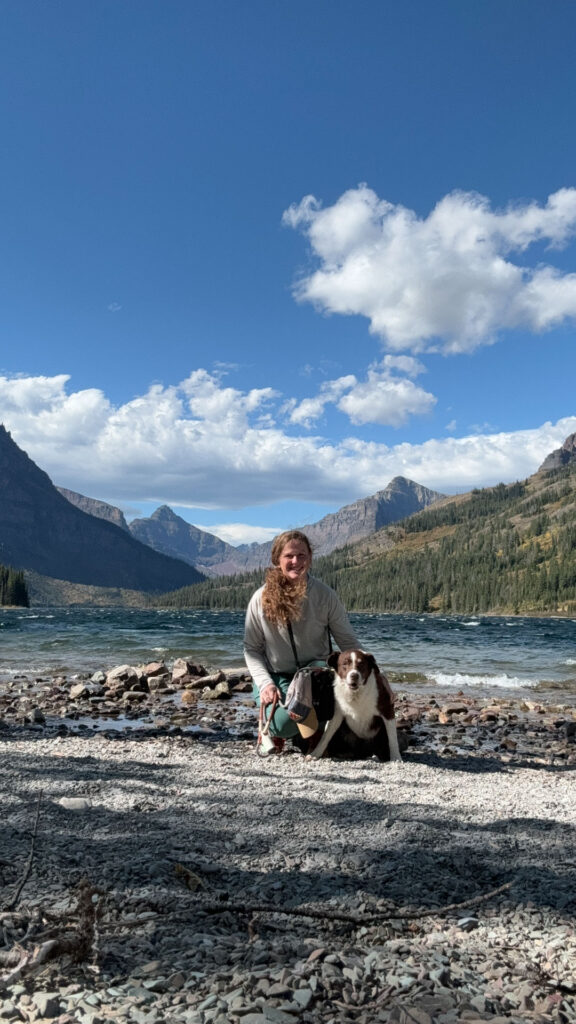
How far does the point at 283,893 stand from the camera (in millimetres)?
3656

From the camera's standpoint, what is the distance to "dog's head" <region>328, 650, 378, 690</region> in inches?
314

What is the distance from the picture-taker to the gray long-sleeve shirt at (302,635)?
873 centimetres

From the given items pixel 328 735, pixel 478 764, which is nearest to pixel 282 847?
pixel 328 735

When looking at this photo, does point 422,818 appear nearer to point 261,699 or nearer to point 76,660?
point 261,699

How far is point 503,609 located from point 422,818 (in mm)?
190950

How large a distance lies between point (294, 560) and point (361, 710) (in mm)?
2199

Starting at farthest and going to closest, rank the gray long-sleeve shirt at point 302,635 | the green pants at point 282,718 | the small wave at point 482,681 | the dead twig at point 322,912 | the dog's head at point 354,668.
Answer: the small wave at point 482,681
the gray long-sleeve shirt at point 302,635
the green pants at point 282,718
the dog's head at point 354,668
the dead twig at point 322,912

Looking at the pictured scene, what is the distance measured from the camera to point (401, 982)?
2715 mm

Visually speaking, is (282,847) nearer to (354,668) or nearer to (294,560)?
(354,668)

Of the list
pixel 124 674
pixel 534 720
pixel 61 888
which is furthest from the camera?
pixel 124 674

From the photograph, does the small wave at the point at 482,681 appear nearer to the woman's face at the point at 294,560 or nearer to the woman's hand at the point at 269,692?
the woman's hand at the point at 269,692

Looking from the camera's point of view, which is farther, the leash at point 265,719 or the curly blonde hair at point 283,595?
the curly blonde hair at point 283,595

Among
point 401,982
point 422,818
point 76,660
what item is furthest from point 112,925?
→ point 76,660

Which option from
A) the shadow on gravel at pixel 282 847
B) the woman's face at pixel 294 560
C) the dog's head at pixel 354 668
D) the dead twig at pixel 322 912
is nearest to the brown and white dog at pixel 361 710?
the dog's head at pixel 354 668
